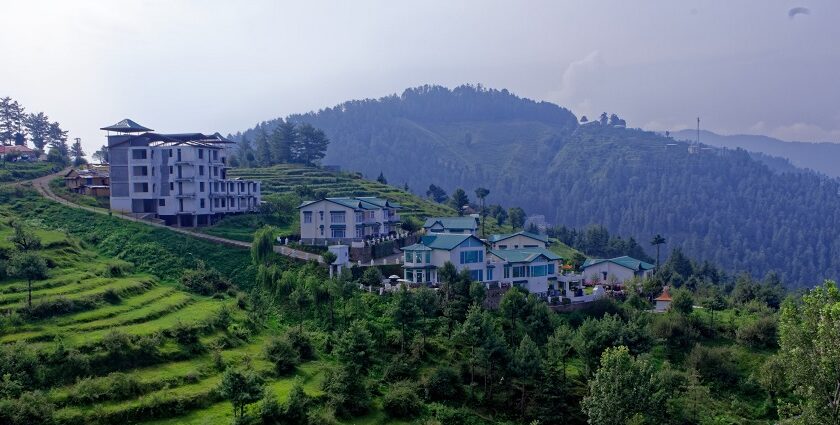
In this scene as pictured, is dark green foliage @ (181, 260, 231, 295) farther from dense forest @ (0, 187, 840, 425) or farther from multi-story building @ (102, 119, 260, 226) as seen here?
multi-story building @ (102, 119, 260, 226)

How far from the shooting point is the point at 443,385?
1484 inches

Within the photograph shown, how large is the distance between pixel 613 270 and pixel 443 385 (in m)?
33.1

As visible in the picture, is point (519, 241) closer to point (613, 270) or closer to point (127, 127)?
point (613, 270)

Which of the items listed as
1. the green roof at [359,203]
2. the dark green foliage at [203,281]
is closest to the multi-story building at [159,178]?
the green roof at [359,203]

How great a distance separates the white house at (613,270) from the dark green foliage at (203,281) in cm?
3397

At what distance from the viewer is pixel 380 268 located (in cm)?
5297

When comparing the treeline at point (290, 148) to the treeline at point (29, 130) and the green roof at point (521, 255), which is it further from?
the green roof at point (521, 255)

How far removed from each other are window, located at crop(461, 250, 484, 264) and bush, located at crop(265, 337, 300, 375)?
674 inches

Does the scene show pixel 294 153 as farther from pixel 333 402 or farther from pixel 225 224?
pixel 333 402

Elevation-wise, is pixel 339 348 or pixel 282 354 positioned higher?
pixel 339 348

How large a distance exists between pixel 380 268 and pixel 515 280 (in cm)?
1064

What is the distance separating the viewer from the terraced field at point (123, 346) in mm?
29812

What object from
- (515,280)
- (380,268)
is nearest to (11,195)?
(380,268)

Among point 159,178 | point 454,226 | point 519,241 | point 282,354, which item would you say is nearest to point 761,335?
point 519,241
